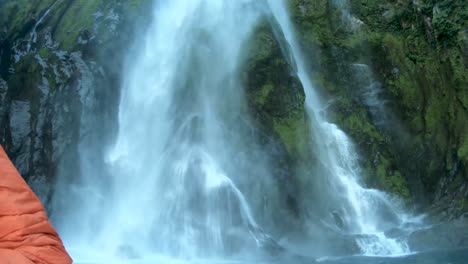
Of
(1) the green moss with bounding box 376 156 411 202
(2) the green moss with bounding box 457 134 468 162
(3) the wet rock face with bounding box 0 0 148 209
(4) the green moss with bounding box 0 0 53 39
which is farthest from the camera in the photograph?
(4) the green moss with bounding box 0 0 53 39

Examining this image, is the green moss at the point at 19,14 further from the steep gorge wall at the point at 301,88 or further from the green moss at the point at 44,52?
the green moss at the point at 44,52

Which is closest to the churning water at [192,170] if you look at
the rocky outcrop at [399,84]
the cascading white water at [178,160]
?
the cascading white water at [178,160]

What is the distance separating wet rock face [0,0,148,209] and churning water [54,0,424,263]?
662 millimetres

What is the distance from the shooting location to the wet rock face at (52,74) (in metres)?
13.1

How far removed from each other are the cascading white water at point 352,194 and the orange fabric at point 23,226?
11.1 metres

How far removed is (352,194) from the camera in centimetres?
1434

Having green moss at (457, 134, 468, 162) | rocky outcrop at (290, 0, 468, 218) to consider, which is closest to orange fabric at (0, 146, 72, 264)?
rocky outcrop at (290, 0, 468, 218)

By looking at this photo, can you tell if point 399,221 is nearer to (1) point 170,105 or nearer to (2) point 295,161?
(2) point 295,161

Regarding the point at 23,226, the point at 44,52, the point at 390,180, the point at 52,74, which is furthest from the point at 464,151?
the point at 23,226

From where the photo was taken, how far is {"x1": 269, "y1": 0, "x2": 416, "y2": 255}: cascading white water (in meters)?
12.9

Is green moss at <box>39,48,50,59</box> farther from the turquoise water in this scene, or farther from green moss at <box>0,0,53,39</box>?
the turquoise water

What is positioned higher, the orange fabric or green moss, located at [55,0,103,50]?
green moss, located at [55,0,103,50]

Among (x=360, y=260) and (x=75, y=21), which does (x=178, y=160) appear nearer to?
(x=360, y=260)

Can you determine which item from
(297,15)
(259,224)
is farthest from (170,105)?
(297,15)
